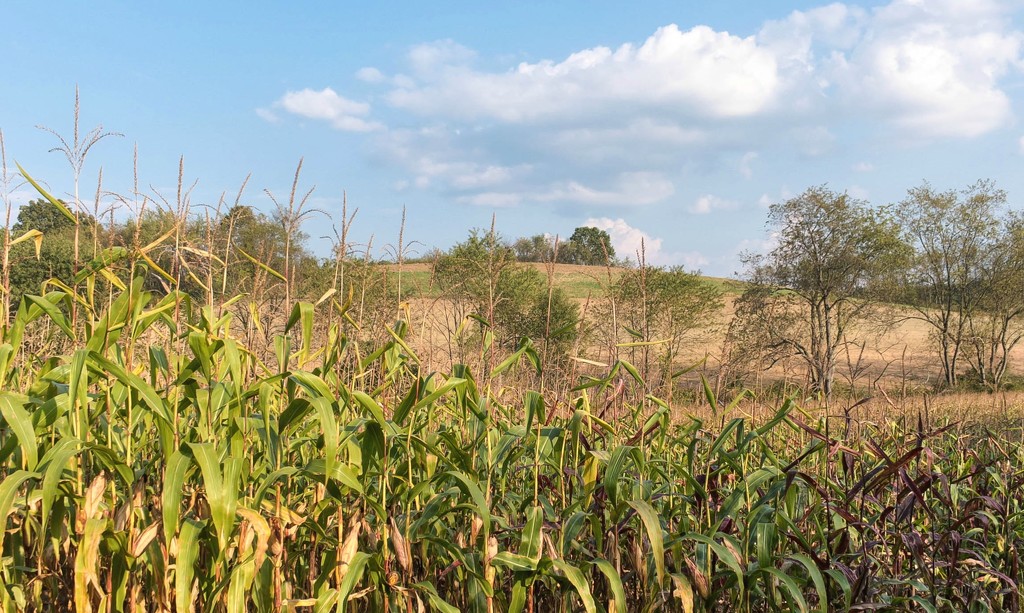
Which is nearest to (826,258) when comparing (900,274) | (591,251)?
(900,274)

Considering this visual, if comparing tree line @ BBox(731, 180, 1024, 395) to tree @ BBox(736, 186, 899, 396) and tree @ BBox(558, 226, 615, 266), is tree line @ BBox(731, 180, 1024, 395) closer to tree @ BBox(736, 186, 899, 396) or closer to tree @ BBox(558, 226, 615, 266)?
tree @ BBox(736, 186, 899, 396)

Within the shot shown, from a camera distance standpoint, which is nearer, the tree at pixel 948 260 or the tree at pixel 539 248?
the tree at pixel 539 248

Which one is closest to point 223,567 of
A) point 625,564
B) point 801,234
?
point 625,564

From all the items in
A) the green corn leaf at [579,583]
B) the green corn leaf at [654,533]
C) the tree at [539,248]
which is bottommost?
the green corn leaf at [579,583]

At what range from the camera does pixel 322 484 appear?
5.88 ft

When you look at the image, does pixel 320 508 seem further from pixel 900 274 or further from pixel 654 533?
pixel 900 274

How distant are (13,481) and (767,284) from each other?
24879 mm

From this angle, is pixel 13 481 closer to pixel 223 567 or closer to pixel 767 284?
pixel 223 567

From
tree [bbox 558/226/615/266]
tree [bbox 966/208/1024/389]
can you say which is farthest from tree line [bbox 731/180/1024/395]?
tree [bbox 558/226/615/266]

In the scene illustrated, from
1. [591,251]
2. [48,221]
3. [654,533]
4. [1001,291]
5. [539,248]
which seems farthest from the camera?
[1001,291]

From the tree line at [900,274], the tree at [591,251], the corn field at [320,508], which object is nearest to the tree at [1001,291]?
the tree line at [900,274]

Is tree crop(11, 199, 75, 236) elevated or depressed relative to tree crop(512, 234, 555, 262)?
elevated

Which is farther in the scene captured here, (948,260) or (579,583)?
(948,260)

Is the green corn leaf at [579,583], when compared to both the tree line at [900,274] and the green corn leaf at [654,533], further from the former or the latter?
the tree line at [900,274]
